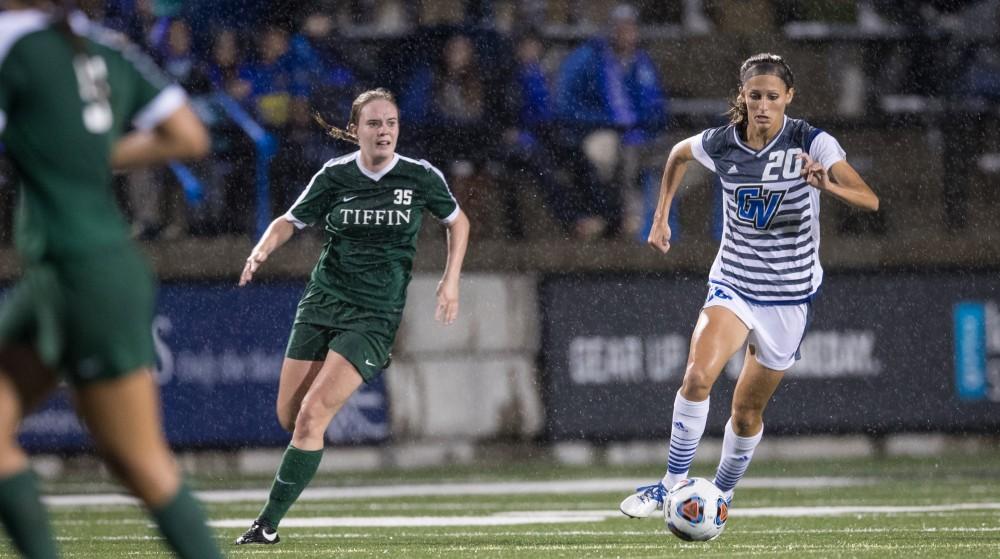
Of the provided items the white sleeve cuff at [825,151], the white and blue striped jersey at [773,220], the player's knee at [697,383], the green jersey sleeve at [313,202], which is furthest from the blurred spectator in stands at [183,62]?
the white sleeve cuff at [825,151]

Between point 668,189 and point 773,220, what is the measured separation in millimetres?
742

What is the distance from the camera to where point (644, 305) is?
13.4 meters

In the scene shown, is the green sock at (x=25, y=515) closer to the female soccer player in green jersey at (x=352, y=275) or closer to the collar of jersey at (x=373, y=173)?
the female soccer player in green jersey at (x=352, y=275)

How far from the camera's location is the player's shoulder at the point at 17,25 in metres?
4.17

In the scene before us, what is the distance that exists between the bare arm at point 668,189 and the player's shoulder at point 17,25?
14.1 feet

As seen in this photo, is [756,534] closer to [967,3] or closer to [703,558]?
[703,558]

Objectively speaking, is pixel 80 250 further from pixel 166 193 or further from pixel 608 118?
pixel 608 118

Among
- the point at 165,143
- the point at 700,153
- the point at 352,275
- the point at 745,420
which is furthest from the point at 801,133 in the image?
the point at 165,143

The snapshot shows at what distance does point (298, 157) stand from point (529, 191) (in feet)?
5.76

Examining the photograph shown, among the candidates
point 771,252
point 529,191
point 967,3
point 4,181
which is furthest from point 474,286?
point 771,252

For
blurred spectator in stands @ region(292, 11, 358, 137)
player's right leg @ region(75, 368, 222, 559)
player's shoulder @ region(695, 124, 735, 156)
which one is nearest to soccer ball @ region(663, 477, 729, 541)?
player's shoulder @ region(695, 124, 735, 156)

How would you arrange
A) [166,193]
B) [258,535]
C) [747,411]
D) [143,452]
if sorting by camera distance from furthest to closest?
[166,193]
[747,411]
[258,535]
[143,452]

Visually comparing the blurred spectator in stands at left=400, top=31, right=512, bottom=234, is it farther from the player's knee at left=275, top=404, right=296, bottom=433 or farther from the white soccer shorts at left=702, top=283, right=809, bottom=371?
the white soccer shorts at left=702, top=283, right=809, bottom=371

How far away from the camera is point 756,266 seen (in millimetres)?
8078
